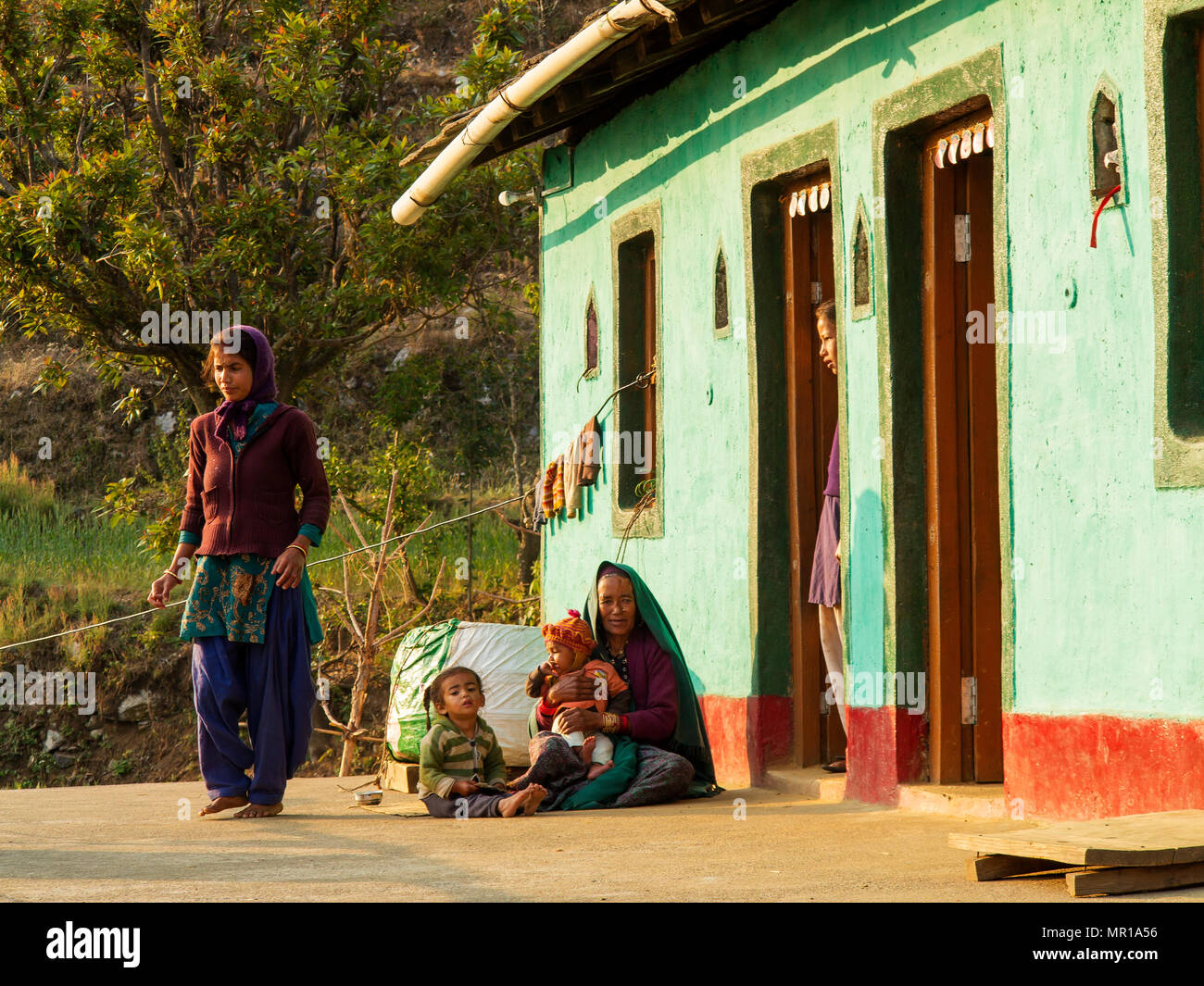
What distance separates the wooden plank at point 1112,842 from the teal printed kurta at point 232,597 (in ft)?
11.9

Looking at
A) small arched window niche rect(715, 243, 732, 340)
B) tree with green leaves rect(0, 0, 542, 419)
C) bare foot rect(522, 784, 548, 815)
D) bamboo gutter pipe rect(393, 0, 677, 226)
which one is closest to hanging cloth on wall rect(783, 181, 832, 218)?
small arched window niche rect(715, 243, 732, 340)

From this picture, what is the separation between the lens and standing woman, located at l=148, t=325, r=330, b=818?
738cm

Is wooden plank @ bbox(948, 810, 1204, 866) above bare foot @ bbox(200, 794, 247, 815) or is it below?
above

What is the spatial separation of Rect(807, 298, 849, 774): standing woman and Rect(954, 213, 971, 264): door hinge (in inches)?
34.0

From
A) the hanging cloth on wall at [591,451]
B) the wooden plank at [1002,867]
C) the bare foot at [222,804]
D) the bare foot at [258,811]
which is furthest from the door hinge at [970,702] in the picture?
the hanging cloth on wall at [591,451]

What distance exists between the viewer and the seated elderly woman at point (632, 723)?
756 cm

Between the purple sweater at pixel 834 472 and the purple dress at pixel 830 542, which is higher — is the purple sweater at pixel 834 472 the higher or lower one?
the higher one

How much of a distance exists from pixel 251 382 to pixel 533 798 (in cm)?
231

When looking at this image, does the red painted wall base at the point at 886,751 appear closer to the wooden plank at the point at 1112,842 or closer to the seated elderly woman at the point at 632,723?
the seated elderly woman at the point at 632,723

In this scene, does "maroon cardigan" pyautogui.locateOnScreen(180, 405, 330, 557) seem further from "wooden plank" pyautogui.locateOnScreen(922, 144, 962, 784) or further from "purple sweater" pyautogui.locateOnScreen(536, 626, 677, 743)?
"wooden plank" pyautogui.locateOnScreen(922, 144, 962, 784)

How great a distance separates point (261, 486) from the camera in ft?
24.6
